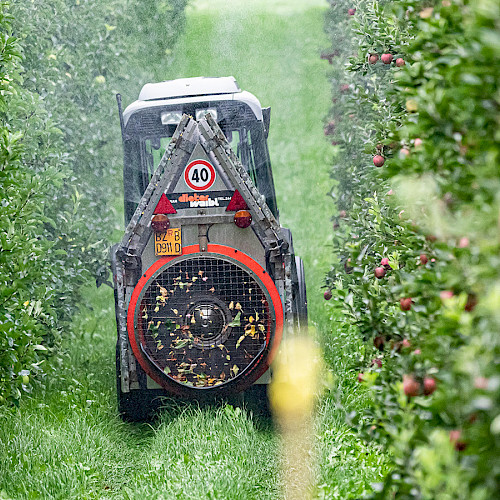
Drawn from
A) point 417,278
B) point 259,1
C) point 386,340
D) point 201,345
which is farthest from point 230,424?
point 259,1

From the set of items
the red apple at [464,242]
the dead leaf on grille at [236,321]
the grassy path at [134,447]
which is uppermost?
the dead leaf on grille at [236,321]

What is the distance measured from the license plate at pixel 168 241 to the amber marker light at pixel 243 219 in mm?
395

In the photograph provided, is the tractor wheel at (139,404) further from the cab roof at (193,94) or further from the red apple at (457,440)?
the red apple at (457,440)

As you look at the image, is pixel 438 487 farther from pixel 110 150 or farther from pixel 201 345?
pixel 110 150

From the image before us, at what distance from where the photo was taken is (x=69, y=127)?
311 inches

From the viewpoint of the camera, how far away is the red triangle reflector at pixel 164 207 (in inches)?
190

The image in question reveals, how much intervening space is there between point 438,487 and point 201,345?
10.4 feet

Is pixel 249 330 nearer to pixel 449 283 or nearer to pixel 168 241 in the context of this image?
pixel 168 241

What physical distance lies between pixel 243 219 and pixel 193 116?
1334 mm

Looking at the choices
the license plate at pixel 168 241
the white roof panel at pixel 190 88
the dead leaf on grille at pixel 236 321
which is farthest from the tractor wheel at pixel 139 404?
the white roof panel at pixel 190 88

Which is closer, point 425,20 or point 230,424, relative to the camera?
point 425,20

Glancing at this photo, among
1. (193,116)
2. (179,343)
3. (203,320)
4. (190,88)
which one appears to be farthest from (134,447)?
(190,88)

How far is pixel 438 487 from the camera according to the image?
1.79 m

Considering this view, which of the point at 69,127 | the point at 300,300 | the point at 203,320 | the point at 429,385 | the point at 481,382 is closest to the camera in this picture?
the point at 481,382
